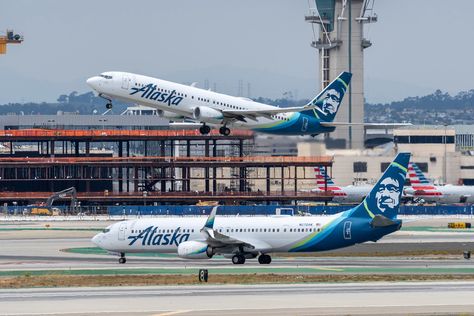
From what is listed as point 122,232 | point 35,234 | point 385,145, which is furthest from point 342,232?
point 35,234

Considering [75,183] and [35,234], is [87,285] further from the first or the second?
[75,183]

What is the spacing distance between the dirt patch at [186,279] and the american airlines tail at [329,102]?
2628 cm

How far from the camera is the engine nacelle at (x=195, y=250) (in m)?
87.0

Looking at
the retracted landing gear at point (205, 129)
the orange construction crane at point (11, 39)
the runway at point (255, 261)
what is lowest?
the runway at point (255, 261)

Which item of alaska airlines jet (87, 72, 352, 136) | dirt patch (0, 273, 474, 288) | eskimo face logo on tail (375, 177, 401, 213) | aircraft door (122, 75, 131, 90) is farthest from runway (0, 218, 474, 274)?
aircraft door (122, 75, 131, 90)

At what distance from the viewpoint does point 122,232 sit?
91.1m

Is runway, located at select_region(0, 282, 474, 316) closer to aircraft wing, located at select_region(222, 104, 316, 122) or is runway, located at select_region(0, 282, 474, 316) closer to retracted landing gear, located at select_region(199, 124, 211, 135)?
aircraft wing, located at select_region(222, 104, 316, 122)

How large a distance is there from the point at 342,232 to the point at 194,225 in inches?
418

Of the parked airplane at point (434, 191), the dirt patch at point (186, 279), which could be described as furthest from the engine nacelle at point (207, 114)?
the parked airplane at point (434, 191)

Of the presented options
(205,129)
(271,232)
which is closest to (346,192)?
(205,129)

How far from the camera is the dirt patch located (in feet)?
238

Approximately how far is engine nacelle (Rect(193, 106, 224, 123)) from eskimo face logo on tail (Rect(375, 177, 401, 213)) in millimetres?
19362

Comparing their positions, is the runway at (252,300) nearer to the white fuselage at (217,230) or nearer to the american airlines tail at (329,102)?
the white fuselage at (217,230)

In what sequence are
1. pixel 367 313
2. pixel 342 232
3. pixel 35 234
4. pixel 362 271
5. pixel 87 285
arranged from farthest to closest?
pixel 35 234, pixel 342 232, pixel 362 271, pixel 87 285, pixel 367 313
